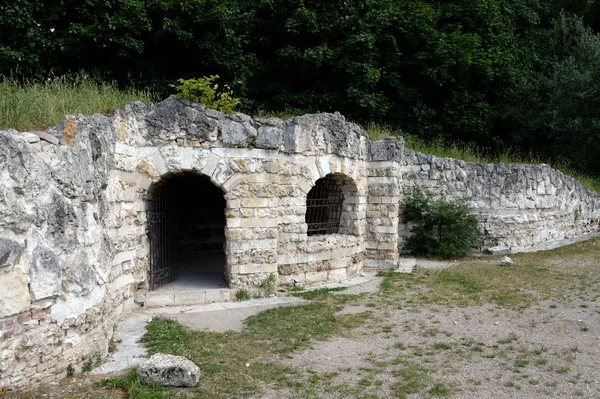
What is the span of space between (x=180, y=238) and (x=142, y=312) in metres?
5.29

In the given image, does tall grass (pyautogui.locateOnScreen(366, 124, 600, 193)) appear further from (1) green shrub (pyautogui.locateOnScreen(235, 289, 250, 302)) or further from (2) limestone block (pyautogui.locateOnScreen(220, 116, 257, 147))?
(1) green shrub (pyautogui.locateOnScreen(235, 289, 250, 302))

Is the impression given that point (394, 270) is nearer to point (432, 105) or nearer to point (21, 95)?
point (21, 95)

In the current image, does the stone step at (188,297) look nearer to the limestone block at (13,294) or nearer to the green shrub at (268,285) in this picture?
the green shrub at (268,285)

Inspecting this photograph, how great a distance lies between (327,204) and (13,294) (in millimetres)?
7023

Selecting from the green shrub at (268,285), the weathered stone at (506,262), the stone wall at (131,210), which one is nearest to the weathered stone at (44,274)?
the stone wall at (131,210)

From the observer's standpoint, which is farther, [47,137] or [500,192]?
[500,192]

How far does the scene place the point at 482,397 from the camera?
4773mm

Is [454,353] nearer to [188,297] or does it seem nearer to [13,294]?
[188,297]

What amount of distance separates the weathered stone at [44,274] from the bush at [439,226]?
9739 millimetres

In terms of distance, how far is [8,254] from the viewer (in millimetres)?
4277

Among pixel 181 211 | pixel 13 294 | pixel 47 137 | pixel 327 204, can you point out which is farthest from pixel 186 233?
pixel 13 294

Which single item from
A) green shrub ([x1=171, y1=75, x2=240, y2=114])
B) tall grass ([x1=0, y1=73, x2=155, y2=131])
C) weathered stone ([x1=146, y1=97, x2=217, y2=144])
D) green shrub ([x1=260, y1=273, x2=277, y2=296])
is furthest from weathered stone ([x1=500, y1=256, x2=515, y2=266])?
tall grass ([x1=0, y1=73, x2=155, y2=131])

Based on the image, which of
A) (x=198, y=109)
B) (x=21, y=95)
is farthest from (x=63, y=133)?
(x=198, y=109)

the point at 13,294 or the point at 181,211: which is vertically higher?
the point at 181,211
